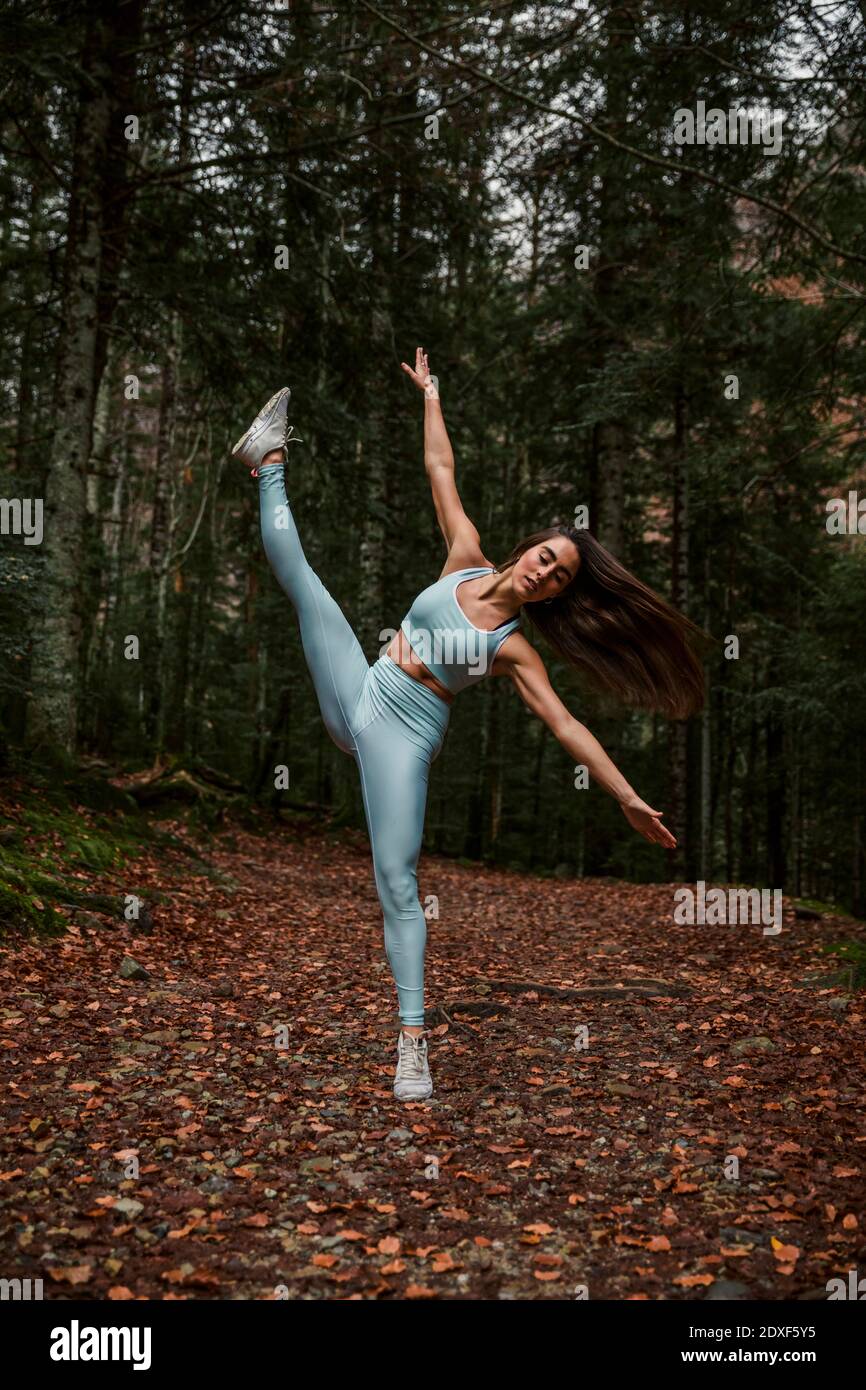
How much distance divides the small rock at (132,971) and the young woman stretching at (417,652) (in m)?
2.42

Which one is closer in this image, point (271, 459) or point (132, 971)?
point (271, 459)

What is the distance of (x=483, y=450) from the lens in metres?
18.2

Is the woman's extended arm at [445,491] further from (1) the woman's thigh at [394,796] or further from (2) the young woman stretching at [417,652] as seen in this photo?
(1) the woman's thigh at [394,796]

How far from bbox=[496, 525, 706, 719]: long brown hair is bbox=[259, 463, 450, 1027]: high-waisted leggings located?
2.48ft

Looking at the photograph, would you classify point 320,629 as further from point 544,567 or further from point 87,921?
point 87,921

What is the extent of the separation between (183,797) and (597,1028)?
27.0 feet

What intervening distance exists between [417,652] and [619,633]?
40.7 inches

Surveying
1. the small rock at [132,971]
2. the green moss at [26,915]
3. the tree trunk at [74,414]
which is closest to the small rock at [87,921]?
the green moss at [26,915]

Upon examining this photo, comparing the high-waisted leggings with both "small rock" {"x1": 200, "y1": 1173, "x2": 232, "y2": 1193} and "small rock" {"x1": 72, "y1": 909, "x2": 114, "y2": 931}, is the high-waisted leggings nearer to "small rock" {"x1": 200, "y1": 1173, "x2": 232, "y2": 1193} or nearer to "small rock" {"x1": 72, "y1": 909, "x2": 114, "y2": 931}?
"small rock" {"x1": 200, "y1": 1173, "x2": 232, "y2": 1193}

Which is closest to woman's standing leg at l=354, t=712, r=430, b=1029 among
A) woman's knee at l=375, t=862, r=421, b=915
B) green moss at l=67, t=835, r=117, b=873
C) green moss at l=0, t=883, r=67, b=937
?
woman's knee at l=375, t=862, r=421, b=915

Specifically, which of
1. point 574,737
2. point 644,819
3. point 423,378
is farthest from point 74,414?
point 644,819

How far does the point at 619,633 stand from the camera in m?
4.36

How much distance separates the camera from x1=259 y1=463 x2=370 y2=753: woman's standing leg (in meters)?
4.07

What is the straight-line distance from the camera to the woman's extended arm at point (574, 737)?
11.6 ft
